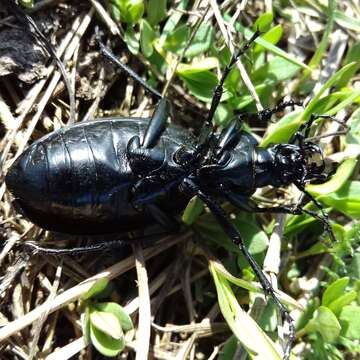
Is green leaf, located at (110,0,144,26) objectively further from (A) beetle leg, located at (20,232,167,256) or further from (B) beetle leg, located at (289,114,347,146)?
(A) beetle leg, located at (20,232,167,256)

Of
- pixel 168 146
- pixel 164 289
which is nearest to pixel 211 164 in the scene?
pixel 168 146

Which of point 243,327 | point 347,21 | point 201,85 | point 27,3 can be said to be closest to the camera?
point 243,327

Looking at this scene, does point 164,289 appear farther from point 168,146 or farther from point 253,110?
point 253,110

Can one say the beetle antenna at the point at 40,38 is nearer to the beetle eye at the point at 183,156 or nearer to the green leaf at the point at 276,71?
the beetle eye at the point at 183,156

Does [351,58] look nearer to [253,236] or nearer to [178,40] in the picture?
[178,40]

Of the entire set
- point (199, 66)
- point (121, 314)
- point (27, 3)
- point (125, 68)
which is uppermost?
point (27, 3)

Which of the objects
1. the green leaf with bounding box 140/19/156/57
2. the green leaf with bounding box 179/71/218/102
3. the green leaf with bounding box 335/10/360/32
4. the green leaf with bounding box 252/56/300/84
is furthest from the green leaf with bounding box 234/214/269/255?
the green leaf with bounding box 335/10/360/32

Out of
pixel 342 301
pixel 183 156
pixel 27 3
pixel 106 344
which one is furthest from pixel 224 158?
pixel 27 3
